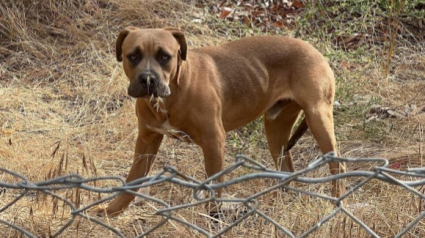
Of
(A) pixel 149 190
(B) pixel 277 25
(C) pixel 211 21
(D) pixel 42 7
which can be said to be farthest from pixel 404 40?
(A) pixel 149 190

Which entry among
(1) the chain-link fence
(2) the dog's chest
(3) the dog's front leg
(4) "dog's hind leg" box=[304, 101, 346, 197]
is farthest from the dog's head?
(1) the chain-link fence

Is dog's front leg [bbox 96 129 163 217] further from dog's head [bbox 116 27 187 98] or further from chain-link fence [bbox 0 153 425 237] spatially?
chain-link fence [bbox 0 153 425 237]

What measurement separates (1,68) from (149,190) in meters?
3.27

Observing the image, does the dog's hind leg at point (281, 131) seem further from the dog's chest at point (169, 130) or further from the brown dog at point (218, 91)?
the dog's chest at point (169, 130)

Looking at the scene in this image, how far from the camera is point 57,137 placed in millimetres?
6762

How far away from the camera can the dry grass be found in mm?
4234

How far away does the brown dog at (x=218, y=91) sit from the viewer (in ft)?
16.8

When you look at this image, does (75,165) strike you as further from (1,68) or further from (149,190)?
(1,68)

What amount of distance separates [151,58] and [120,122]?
2054 millimetres

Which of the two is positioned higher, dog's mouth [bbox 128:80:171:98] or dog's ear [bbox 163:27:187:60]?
dog's ear [bbox 163:27:187:60]

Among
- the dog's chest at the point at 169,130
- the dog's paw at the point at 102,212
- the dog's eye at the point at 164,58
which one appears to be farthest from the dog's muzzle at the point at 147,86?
the dog's paw at the point at 102,212

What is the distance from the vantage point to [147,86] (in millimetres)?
4902

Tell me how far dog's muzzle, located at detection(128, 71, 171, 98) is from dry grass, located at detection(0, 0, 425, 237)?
1.51ft

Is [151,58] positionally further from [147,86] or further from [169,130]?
[169,130]
